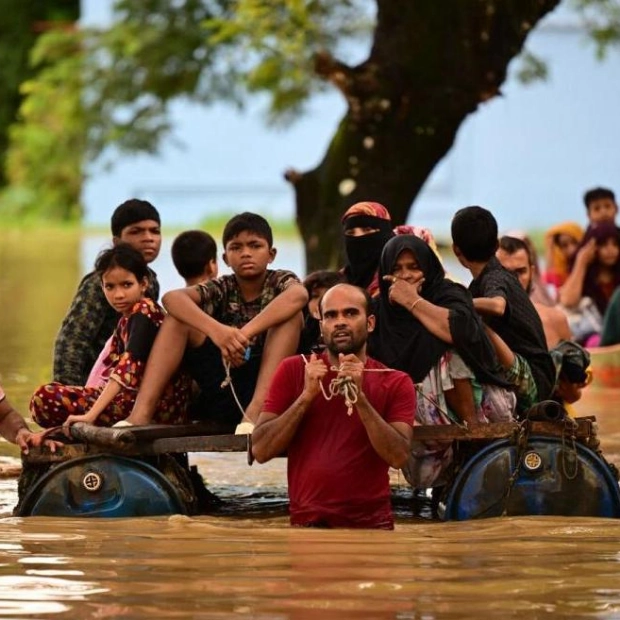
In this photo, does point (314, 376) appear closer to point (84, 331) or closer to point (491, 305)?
point (491, 305)

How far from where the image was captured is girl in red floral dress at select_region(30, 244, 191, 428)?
30.2 feet

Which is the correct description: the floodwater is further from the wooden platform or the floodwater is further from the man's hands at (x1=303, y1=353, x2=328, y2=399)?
the man's hands at (x1=303, y1=353, x2=328, y2=399)

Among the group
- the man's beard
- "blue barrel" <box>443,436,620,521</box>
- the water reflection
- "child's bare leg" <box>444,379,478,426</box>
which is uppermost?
the man's beard

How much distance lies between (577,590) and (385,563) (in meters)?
0.81

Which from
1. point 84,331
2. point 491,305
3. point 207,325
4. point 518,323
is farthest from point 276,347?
point 84,331

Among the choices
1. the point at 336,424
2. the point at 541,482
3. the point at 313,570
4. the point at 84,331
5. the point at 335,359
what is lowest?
the point at 313,570

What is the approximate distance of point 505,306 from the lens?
9.35 meters

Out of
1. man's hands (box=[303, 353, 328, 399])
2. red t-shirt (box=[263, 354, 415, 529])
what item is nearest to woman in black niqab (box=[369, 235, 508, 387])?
red t-shirt (box=[263, 354, 415, 529])

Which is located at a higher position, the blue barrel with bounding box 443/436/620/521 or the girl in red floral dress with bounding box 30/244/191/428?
the girl in red floral dress with bounding box 30/244/191/428

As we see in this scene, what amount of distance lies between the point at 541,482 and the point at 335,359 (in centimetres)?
115

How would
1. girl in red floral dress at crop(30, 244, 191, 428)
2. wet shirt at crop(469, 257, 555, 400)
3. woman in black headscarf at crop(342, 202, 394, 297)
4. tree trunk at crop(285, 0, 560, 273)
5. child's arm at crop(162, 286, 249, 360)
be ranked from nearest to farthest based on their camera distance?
1. child's arm at crop(162, 286, 249, 360)
2. girl in red floral dress at crop(30, 244, 191, 428)
3. wet shirt at crop(469, 257, 555, 400)
4. woman in black headscarf at crop(342, 202, 394, 297)
5. tree trunk at crop(285, 0, 560, 273)

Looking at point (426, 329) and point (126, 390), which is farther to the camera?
point (126, 390)

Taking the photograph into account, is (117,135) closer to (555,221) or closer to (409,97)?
(555,221)

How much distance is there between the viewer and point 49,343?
19172 millimetres
